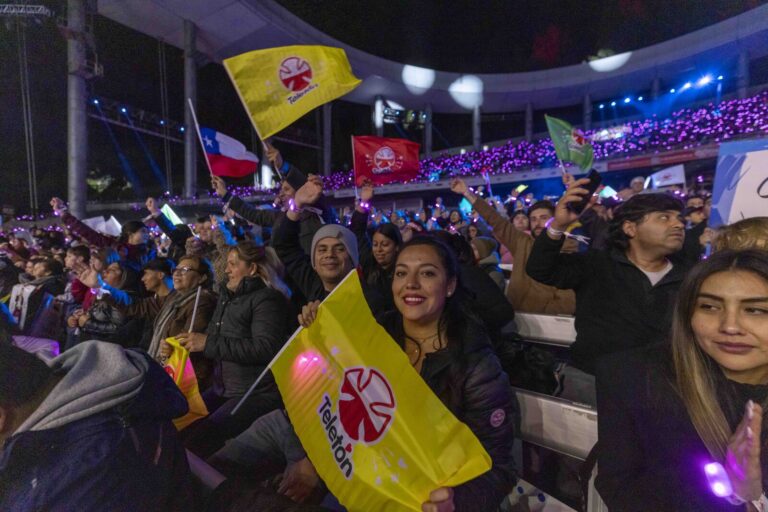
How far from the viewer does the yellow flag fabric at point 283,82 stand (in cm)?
450

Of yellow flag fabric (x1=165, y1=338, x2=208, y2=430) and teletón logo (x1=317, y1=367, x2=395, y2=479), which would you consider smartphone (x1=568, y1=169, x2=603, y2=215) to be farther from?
yellow flag fabric (x1=165, y1=338, x2=208, y2=430)

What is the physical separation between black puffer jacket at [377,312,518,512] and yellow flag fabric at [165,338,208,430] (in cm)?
169

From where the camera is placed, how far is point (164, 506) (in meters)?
1.44

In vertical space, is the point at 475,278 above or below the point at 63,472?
above

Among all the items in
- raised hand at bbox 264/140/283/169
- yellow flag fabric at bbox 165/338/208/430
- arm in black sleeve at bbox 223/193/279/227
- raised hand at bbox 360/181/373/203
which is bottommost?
yellow flag fabric at bbox 165/338/208/430

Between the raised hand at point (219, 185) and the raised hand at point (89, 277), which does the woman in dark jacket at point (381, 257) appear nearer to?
the raised hand at point (219, 185)

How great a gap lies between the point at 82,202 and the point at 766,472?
2243cm

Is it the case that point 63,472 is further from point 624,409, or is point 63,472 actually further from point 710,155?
point 710,155

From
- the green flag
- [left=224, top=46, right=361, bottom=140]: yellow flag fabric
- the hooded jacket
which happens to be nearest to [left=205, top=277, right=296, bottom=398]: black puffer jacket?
the hooded jacket

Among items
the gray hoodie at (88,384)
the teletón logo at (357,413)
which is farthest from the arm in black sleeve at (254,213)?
the gray hoodie at (88,384)

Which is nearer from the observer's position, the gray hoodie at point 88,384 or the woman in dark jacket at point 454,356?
the gray hoodie at point 88,384

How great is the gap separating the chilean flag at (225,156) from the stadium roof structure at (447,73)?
16.5m

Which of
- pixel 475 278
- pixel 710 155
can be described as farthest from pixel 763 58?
pixel 475 278

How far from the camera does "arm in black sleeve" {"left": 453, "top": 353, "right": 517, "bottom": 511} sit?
1673mm
